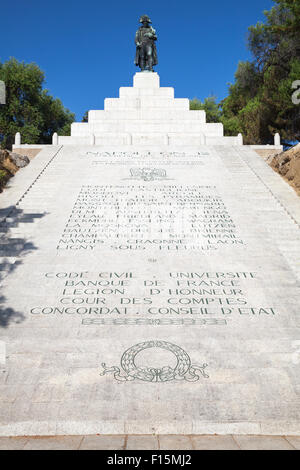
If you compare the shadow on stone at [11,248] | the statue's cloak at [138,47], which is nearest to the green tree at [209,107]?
the statue's cloak at [138,47]

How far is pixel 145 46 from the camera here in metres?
32.4

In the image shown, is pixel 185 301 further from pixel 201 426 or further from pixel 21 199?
Result: pixel 21 199

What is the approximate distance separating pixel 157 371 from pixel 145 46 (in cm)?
3259

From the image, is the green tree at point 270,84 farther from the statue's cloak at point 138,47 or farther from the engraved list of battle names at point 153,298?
the engraved list of battle names at point 153,298

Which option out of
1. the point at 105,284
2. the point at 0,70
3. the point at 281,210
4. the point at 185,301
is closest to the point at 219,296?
the point at 185,301

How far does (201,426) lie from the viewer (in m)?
5.05

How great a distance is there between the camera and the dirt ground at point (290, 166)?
1651 cm

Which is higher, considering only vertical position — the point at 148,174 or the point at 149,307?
the point at 148,174

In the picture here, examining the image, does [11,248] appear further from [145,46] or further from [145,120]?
[145,46]

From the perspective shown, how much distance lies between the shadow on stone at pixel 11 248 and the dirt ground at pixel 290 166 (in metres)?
11.1

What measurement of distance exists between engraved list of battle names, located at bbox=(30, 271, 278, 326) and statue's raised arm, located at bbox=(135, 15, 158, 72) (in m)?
28.8

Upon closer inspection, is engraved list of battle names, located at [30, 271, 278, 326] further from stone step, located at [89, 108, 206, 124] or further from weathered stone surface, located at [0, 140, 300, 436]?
stone step, located at [89, 108, 206, 124]

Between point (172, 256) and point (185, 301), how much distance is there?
2324mm

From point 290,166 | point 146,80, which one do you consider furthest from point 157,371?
point 146,80
